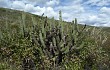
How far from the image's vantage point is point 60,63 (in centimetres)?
981

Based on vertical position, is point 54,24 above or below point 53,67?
above

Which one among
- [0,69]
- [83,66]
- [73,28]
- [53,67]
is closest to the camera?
[0,69]

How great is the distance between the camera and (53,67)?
29.7 feet

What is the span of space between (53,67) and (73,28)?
2.16 m

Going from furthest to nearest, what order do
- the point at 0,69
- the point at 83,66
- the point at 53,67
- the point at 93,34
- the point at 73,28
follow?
1. the point at 93,34
2. the point at 73,28
3. the point at 83,66
4. the point at 53,67
5. the point at 0,69

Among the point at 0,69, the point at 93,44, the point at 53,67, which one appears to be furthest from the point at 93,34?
the point at 0,69

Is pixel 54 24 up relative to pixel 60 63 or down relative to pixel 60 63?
up

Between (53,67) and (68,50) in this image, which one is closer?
(53,67)

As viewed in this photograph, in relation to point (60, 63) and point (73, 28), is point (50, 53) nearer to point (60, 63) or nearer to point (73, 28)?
point (60, 63)

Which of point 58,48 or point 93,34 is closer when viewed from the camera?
point 58,48

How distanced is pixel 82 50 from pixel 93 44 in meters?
0.66

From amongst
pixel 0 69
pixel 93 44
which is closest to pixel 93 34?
pixel 93 44

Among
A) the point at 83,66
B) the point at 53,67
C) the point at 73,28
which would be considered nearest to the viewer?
the point at 53,67

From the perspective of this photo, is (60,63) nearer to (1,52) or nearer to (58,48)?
(58,48)
